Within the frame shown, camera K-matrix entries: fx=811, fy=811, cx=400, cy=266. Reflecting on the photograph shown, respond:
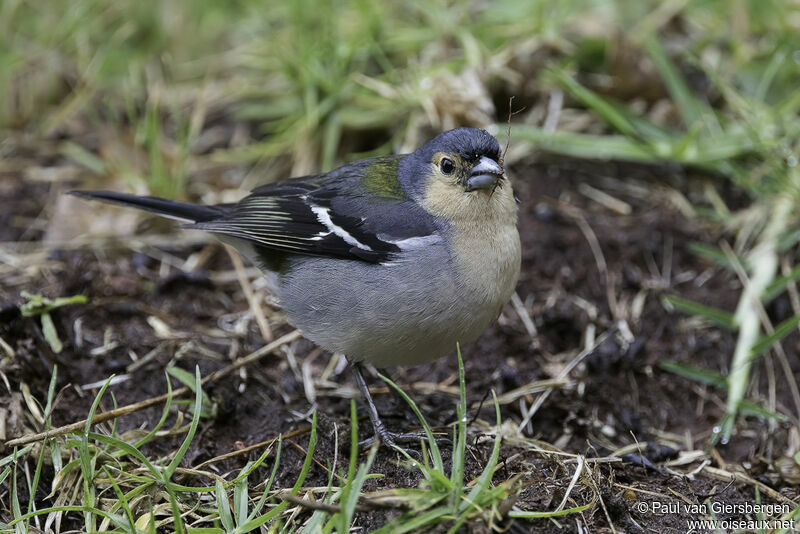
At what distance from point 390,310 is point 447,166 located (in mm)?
679

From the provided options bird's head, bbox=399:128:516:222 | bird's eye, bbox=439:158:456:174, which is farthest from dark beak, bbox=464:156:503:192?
bird's eye, bbox=439:158:456:174

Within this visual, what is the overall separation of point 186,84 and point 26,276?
221 centimetres

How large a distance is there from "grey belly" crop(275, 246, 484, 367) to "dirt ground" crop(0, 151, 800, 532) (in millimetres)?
340

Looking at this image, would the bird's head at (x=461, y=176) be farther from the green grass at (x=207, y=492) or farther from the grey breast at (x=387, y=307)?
the green grass at (x=207, y=492)

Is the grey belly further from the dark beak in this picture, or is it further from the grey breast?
the dark beak

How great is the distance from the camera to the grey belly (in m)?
3.17

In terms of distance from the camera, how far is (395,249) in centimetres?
332

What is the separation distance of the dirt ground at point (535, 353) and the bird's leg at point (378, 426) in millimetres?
118

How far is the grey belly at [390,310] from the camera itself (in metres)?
3.17

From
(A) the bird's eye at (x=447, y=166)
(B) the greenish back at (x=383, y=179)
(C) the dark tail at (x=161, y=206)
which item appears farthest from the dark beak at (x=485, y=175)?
(C) the dark tail at (x=161, y=206)

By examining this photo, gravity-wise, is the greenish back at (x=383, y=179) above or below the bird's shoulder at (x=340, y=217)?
above

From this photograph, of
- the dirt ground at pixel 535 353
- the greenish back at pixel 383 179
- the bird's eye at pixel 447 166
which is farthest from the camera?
the greenish back at pixel 383 179

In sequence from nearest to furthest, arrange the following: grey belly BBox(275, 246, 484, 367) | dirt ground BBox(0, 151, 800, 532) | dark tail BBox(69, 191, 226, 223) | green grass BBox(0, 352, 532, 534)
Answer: green grass BBox(0, 352, 532, 534) < dirt ground BBox(0, 151, 800, 532) < grey belly BBox(275, 246, 484, 367) < dark tail BBox(69, 191, 226, 223)

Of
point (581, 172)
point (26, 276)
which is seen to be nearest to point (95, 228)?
point (26, 276)
